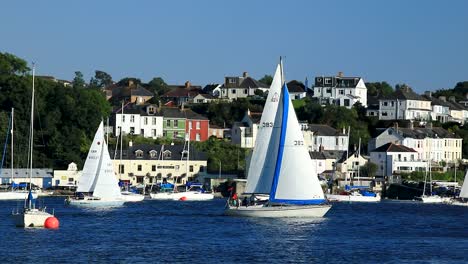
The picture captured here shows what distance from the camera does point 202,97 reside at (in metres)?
178

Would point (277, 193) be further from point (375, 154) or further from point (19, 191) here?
point (375, 154)

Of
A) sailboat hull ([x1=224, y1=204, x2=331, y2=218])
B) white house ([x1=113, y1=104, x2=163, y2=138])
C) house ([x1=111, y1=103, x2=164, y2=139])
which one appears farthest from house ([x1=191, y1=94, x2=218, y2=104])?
sailboat hull ([x1=224, y1=204, x2=331, y2=218])

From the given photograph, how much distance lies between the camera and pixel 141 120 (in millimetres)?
152875

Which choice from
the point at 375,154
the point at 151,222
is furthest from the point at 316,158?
the point at 151,222

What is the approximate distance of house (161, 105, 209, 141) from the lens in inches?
6068

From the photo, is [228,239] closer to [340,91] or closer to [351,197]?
[351,197]

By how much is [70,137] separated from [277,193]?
2526 inches

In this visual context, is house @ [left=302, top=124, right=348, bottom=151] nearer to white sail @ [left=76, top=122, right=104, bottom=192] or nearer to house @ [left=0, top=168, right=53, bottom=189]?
house @ [left=0, top=168, right=53, bottom=189]

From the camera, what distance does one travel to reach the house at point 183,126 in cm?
15412

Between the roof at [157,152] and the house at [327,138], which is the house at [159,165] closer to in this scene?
the roof at [157,152]

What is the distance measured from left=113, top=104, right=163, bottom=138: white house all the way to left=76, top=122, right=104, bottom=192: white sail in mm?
51083

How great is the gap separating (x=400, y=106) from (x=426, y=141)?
1685cm

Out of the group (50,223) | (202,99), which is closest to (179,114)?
(202,99)

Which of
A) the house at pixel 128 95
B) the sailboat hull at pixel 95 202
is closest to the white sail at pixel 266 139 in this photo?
the sailboat hull at pixel 95 202
